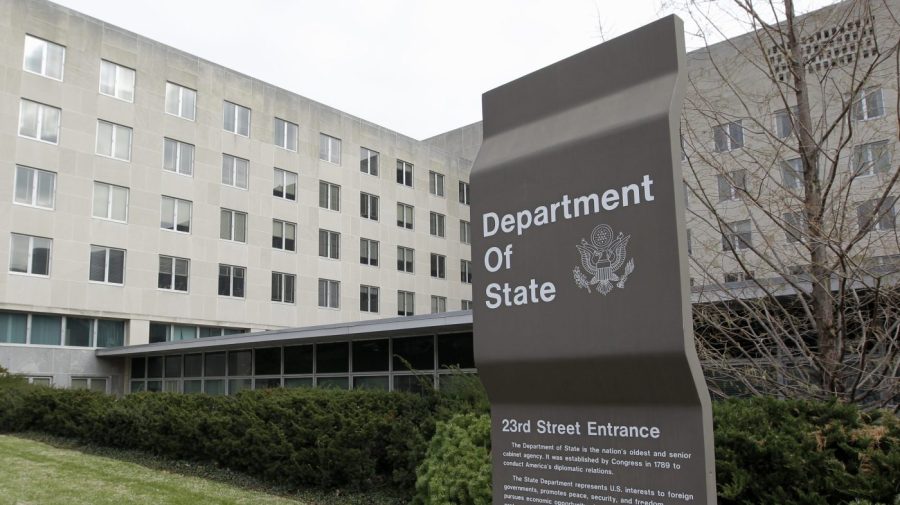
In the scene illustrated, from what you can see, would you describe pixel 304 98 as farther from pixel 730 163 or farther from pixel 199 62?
pixel 730 163

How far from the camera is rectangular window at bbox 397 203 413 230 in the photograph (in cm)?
4864

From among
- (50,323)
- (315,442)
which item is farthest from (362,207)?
(315,442)

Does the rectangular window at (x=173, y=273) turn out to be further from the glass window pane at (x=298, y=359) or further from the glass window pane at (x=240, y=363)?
the glass window pane at (x=298, y=359)

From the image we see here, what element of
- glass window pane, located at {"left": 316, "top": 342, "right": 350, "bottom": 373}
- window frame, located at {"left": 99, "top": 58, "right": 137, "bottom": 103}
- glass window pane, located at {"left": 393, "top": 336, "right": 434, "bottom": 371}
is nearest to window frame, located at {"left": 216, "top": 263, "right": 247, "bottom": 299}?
window frame, located at {"left": 99, "top": 58, "right": 137, "bottom": 103}

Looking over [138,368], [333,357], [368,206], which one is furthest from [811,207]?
[368,206]

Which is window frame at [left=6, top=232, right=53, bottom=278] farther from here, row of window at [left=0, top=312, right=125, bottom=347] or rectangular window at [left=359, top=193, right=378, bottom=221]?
rectangular window at [left=359, top=193, right=378, bottom=221]

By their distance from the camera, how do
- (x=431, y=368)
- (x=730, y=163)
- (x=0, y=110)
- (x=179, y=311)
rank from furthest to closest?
(x=179, y=311) → (x=0, y=110) → (x=431, y=368) → (x=730, y=163)

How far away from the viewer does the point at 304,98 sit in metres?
44.2

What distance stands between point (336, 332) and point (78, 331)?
1870 cm

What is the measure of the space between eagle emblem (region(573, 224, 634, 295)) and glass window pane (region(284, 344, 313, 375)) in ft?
67.2

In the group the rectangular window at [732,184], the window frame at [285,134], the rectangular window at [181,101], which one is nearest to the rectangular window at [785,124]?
the rectangular window at [732,184]

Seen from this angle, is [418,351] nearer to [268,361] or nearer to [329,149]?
[268,361]

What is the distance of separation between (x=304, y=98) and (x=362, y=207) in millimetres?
7280

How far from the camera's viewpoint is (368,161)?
4719 cm
